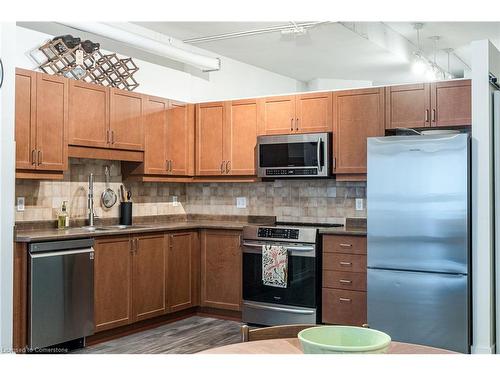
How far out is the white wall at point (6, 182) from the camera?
3.13 metres

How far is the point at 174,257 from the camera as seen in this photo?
5.07 meters

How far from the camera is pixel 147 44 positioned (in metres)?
4.83

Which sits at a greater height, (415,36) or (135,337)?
(415,36)

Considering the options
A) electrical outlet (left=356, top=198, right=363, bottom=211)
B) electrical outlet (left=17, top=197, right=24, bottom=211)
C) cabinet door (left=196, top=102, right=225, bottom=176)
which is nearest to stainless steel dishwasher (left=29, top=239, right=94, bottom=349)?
electrical outlet (left=17, top=197, right=24, bottom=211)

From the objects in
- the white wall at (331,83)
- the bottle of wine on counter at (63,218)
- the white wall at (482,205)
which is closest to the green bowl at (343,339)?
the white wall at (482,205)

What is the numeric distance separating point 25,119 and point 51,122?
0.24 m

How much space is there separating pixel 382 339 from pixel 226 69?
5817mm

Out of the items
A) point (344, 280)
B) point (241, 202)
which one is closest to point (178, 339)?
point (344, 280)

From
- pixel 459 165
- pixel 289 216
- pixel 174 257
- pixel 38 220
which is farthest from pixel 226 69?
pixel 459 165

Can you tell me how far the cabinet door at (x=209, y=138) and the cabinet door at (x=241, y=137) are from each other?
8 centimetres

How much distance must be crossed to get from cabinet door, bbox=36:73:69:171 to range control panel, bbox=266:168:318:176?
6.26 feet

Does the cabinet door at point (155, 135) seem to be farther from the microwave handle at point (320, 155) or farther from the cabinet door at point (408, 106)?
the cabinet door at point (408, 106)
